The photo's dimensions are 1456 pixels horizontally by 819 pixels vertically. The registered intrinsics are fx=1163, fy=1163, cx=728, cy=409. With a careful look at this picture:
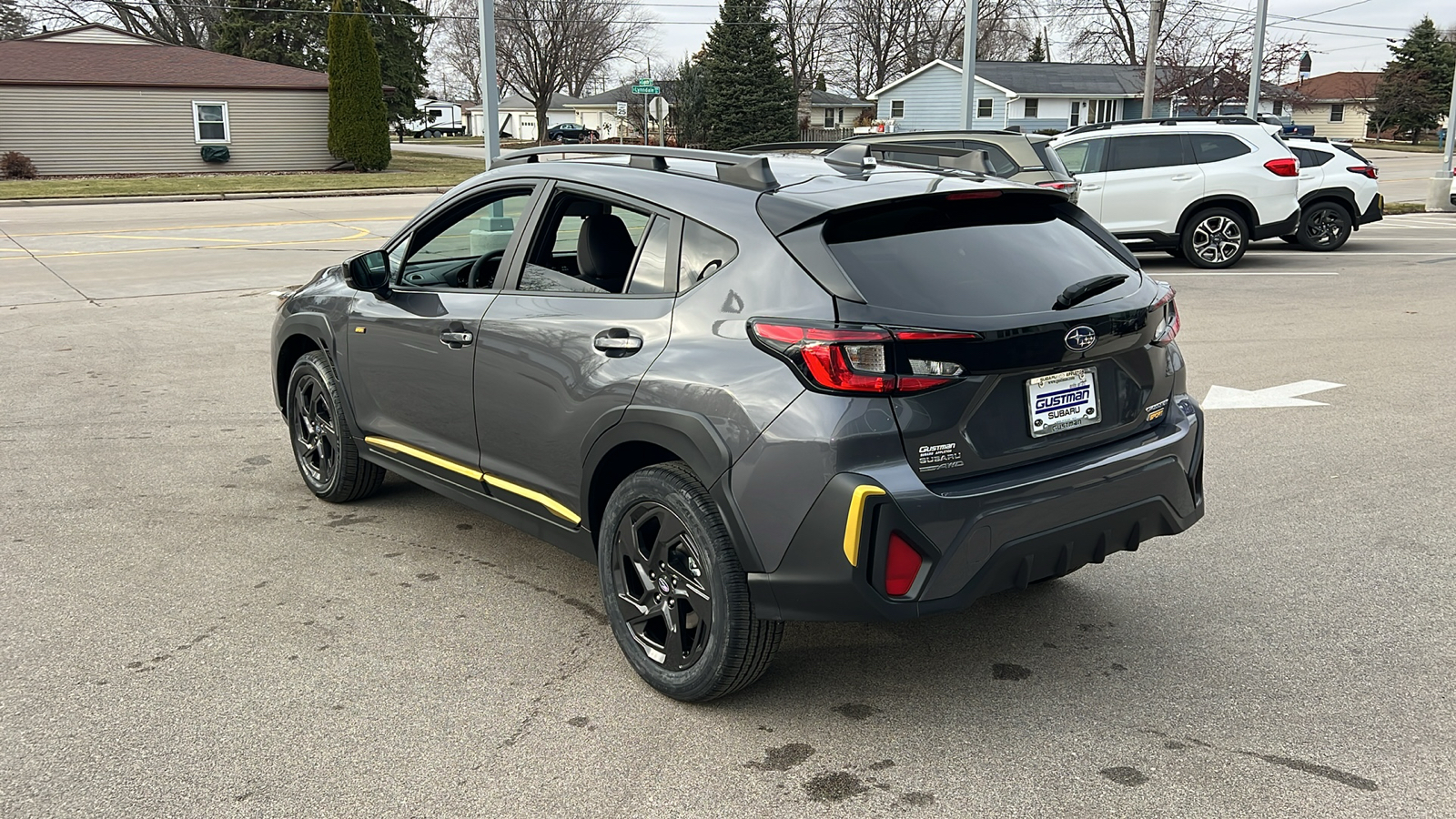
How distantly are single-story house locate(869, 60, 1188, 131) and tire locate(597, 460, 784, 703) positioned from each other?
6111 centimetres

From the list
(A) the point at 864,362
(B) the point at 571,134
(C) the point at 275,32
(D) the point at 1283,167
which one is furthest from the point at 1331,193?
(B) the point at 571,134

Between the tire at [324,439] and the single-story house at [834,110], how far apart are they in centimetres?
7508

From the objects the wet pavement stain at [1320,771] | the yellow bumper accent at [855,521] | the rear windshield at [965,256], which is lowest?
the wet pavement stain at [1320,771]

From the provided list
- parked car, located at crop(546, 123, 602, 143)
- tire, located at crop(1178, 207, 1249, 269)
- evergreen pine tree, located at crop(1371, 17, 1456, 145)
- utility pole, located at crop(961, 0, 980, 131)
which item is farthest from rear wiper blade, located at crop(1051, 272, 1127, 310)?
evergreen pine tree, located at crop(1371, 17, 1456, 145)

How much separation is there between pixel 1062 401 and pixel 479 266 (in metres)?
2.36

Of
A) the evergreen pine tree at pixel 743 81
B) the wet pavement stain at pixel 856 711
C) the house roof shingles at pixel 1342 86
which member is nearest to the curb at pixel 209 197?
the evergreen pine tree at pixel 743 81

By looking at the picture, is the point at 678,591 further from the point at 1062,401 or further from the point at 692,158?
the point at 692,158

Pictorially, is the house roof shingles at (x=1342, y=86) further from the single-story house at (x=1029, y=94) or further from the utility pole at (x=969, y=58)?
the utility pole at (x=969, y=58)

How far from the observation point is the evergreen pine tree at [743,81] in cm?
5462

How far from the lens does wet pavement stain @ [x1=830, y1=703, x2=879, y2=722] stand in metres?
3.55

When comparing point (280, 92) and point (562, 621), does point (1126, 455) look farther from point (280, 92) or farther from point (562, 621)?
point (280, 92)

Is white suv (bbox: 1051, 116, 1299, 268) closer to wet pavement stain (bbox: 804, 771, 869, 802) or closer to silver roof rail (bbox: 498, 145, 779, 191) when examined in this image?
silver roof rail (bbox: 498, 145, 779, 191)

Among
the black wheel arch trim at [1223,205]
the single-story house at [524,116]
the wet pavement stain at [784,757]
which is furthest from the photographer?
the single-story house at [524,116]

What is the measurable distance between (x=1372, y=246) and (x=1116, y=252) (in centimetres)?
1581
